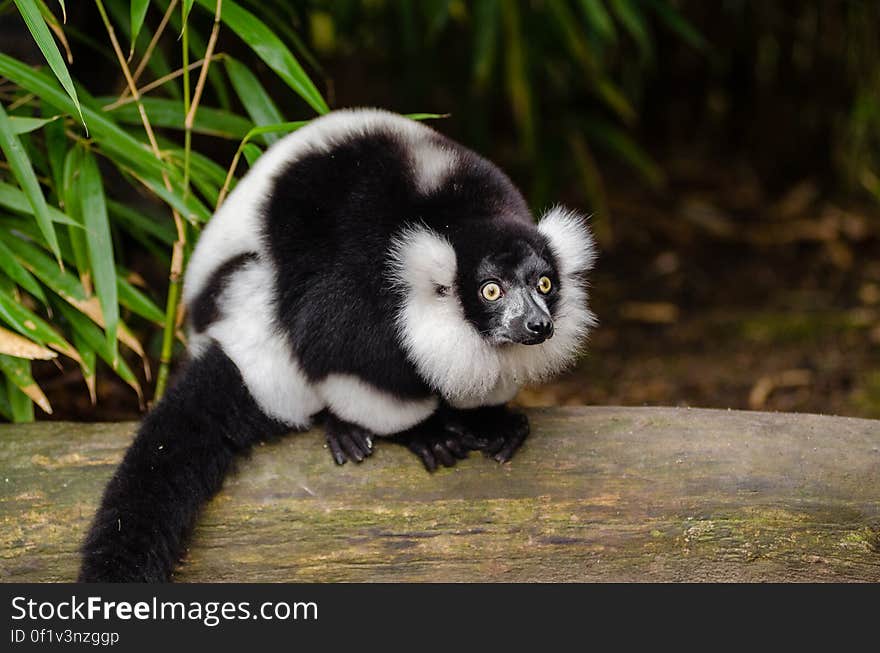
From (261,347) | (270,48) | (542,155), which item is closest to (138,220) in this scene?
(270,48)

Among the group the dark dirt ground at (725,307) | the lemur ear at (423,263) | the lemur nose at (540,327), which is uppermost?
the lemur ear at (423,263)

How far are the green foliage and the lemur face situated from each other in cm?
78

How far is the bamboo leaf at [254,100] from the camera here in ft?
11.7

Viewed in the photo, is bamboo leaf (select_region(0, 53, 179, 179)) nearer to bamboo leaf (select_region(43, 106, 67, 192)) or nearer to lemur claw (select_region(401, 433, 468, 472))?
bamboo leaf (select_region(43, 106, 67, 192))

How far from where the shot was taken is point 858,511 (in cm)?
291

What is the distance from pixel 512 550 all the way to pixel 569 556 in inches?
5.9

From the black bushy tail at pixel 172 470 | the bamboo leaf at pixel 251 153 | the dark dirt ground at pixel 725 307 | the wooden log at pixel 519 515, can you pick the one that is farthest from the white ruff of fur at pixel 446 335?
the dark dirt ground at pixel 725 307

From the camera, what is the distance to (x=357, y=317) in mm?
2879

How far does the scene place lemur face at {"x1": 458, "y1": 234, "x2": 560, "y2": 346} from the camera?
2781 mm

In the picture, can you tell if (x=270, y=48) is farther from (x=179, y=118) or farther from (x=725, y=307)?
(x=725, y=307)

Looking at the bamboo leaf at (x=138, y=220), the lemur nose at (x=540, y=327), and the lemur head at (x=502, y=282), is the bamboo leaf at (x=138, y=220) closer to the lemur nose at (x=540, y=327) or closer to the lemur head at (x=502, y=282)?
the lemur head at (x=502, y=282)

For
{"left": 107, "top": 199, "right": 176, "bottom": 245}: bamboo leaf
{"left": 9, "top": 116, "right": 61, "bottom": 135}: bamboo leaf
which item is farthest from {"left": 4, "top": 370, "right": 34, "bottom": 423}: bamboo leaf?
{"left": 9, "top": 116, "right": 61, "bottom": 135}: bamboo leaf

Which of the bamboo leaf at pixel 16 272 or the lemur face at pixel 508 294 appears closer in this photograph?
the lemur face at pixel 508 294

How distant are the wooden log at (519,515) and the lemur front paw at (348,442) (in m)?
0.03
